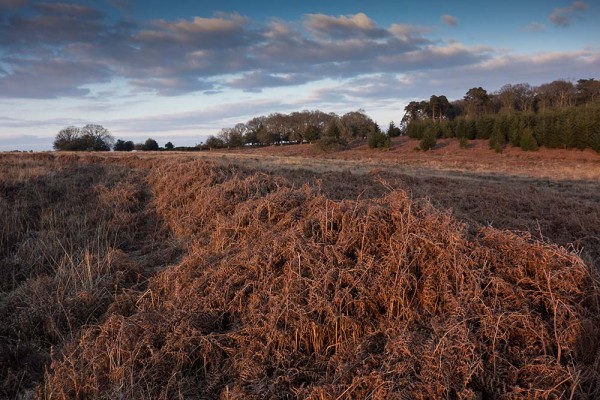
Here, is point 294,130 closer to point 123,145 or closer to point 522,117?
point 123,145

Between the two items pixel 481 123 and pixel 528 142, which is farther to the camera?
pixel 481 123

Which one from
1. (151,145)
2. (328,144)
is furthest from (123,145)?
(328,144)

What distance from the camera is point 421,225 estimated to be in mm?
4434

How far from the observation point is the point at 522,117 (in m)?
42.6

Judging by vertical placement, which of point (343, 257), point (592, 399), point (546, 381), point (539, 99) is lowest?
point (592, 399)

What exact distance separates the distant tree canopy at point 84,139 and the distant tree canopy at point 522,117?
37.6 m

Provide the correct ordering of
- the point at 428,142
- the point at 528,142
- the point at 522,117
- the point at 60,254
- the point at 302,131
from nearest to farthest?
1. the point at 60,254
2. the point at 528,142
3. the point at 522,117
4. the point at 428,142
5. the point at 302,131

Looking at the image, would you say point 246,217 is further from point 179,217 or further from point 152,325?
point 179,217

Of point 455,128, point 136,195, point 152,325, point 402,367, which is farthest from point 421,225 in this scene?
point 455,128

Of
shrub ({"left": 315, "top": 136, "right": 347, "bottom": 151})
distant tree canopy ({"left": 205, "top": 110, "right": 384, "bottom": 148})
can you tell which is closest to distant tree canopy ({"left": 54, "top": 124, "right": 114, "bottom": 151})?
distant tree canopy ({"left": 205, "top": 110, "right": 384, "bottom": 148})

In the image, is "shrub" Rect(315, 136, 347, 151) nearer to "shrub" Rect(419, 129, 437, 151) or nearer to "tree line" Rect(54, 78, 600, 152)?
"tree line" Rect(54, 78, 600, 152)

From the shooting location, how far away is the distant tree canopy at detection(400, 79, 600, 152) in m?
37.4

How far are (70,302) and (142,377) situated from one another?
2191 millimetres

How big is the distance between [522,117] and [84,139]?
47.6m
